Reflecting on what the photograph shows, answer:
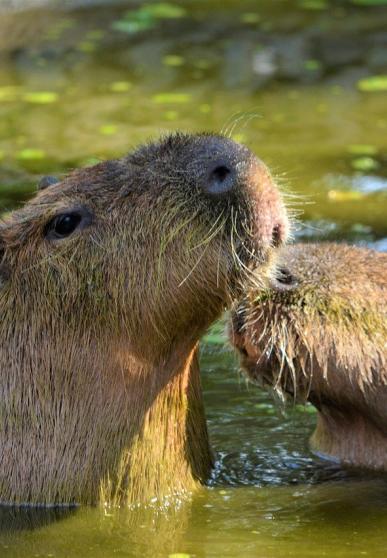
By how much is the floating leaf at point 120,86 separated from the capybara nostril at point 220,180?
8.28 meters

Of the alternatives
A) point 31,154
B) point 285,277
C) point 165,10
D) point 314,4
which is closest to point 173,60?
point 165,10

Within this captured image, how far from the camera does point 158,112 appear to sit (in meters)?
12.9

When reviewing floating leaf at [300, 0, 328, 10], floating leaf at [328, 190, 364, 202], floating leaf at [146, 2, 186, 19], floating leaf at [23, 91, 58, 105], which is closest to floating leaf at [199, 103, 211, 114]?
floating leaf at [23, 91, 58, 105]

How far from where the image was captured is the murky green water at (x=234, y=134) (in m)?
5.95

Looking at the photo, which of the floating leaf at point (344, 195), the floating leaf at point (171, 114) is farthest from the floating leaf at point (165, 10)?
the floating leaf at point (344, 195)

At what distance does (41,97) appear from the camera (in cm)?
1359

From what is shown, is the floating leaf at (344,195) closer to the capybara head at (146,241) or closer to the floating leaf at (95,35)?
the capybara head at (146,241)

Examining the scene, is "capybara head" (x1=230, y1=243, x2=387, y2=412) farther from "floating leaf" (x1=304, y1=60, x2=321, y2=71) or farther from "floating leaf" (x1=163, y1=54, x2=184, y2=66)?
"floating leaf" (x1=163, y1=54, x2=184, y2=66)

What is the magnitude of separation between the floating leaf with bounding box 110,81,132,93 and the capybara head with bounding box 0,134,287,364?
302 inches

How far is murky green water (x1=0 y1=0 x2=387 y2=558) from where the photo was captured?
5.95 meters

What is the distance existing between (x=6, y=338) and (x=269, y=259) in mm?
1176

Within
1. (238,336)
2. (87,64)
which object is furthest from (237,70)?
(238,336)

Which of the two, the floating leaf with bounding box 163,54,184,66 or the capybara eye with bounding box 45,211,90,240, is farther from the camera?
the floating leaf with bounding box 163,54,184,66

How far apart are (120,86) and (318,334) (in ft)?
27.0
